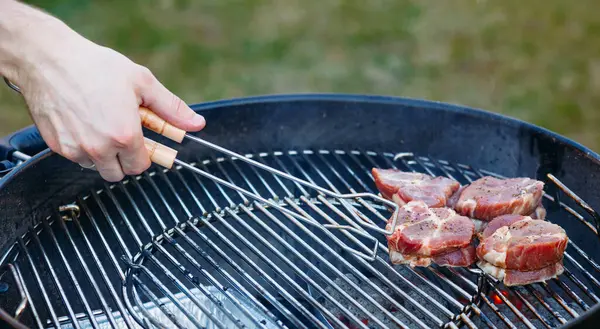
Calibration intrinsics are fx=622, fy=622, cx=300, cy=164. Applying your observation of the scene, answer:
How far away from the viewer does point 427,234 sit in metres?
2.25

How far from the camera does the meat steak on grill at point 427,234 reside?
7.27 ft

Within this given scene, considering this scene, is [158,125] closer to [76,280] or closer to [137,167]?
[137,167]

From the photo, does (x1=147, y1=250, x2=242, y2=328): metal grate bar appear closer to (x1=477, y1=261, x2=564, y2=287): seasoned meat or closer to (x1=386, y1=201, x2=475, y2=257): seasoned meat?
(x1=386, y1=201, x2=475, y2=257): seasoned meat

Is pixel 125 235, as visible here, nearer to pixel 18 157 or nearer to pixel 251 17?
pixel 18 157

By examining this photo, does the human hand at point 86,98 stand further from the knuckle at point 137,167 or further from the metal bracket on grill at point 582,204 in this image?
the metal bracket on grill at point 582,204

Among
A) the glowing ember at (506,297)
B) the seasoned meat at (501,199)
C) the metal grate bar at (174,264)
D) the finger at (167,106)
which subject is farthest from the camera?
the seasoned meat at (501,199)

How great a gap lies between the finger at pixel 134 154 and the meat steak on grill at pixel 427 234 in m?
0.91

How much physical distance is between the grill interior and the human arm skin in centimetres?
53

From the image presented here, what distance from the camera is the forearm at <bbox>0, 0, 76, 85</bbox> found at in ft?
6.23

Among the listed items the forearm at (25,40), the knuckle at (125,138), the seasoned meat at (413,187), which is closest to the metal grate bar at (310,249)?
the seasoned meat at (413,187)

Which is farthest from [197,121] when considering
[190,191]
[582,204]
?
[582,204]

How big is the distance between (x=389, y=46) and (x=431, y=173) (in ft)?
11.4

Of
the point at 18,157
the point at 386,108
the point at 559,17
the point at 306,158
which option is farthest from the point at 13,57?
the point at 559,17

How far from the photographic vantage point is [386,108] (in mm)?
2979
